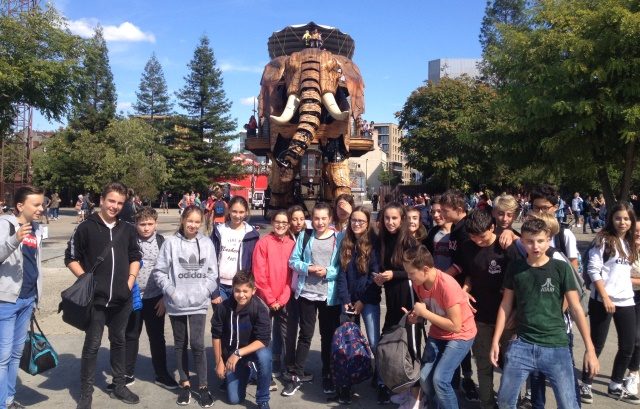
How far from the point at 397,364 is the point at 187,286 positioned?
188 cm

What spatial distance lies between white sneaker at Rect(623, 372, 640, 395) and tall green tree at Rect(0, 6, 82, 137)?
1775 centimetres

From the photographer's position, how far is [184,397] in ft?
14.4

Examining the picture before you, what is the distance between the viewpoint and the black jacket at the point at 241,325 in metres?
4.36

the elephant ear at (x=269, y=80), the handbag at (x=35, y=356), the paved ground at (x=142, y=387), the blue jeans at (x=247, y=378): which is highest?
the elephant ear at (x=269, y=80)

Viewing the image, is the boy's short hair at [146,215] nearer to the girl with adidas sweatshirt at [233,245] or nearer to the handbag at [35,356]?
the girl with adidas sweatshirt at [233,245]

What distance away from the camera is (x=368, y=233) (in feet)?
15.1

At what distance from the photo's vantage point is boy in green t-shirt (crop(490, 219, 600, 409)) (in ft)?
11.3

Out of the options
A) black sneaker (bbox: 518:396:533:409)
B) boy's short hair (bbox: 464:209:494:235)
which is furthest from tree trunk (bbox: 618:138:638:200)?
boy's short hair (bbox: 464:209:494:235)

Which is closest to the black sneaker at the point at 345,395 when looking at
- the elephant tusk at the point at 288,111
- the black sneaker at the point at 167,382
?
the black sneaker at the point at 167,382

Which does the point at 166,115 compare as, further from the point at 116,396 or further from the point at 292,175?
the point at 116,396

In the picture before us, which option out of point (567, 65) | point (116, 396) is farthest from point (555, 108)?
point (116, 396)

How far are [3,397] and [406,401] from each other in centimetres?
294

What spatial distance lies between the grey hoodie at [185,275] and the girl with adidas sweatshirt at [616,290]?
3229 mm

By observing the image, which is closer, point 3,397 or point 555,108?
point 3,397
